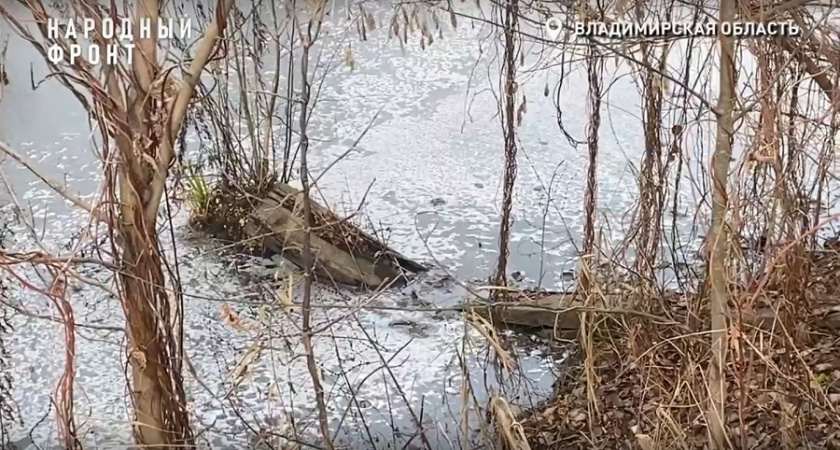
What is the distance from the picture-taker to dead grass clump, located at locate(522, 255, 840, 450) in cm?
156

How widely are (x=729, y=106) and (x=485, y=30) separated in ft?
8.07

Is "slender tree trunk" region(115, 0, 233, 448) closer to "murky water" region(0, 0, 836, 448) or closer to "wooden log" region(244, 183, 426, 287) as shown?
"murky water" region(0, 0, 836, 448)

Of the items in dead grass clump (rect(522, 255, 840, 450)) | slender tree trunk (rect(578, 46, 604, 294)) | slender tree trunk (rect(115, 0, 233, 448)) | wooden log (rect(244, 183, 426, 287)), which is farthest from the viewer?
wooden log (rect(244, 183, 426, 287))

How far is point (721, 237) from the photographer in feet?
4.56

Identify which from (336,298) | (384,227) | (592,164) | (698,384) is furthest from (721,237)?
(384,227)

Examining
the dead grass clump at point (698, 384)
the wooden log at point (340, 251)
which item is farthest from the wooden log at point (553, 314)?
the wooden log at point (340, 251)

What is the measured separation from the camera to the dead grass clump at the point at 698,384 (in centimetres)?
156

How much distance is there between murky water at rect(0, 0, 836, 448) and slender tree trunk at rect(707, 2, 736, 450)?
508 millimetres

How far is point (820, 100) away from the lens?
1.94 metres

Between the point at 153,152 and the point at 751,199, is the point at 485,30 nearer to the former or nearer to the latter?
the point at 751,199

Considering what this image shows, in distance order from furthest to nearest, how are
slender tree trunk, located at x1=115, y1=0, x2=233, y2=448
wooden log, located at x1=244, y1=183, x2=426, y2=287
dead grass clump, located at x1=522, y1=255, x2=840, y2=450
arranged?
wooden log, located at x1=244, y1=183, x2=426, y2=287 < dead grass clump, located at x1=522, y1=255, x2=840, y2=450 < slender tree trunk, located at x1=115, y1=0, x2=233, y2=448

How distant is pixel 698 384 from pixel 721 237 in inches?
12.8

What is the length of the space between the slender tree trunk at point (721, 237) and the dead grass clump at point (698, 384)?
0.02 m

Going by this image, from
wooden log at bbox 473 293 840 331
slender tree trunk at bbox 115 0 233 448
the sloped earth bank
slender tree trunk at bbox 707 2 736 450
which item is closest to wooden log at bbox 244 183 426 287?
the sloped earth bank
